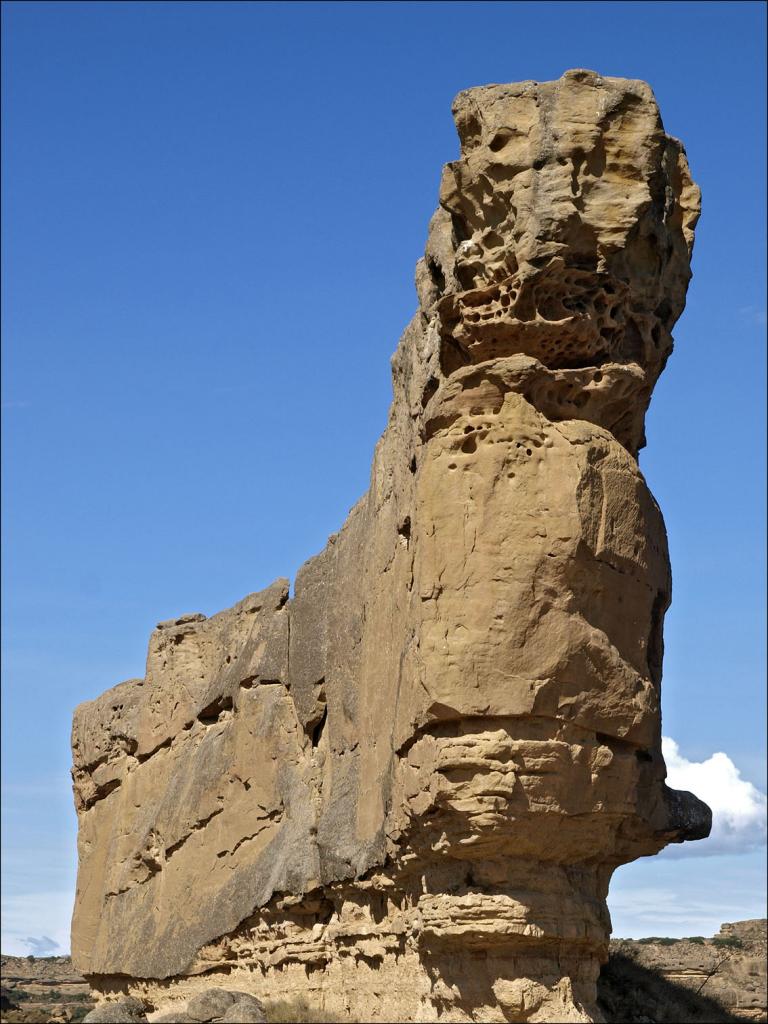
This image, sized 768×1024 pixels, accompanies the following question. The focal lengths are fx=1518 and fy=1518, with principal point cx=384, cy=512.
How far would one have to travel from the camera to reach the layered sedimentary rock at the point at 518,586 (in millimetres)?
11750

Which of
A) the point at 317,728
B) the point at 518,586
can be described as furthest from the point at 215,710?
the point at 518,586

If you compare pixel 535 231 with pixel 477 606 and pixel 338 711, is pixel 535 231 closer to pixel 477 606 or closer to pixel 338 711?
pixel 477 606

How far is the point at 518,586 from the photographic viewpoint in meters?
11.7

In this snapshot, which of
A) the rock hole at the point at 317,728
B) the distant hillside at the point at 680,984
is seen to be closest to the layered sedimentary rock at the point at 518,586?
Answer: the rock hole at the point at 317,728

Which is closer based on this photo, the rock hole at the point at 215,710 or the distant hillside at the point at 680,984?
the distant hillside at the point at 680,984

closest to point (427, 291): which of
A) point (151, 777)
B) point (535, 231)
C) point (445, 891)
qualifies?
Result: point (535, 231)

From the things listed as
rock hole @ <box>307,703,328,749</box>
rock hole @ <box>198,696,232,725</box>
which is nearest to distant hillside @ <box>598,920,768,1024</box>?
rock hole @ <box>307,703,328,749</box>

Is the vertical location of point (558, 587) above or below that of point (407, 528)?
below

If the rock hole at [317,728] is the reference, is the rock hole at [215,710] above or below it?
above

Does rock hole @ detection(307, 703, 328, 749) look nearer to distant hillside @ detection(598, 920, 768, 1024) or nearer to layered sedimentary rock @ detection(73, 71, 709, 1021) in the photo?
layered sedimentary rock @ detection(73, 71, 709, 1021)

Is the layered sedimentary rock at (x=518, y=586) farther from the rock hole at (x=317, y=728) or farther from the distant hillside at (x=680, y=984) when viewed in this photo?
the distant hillside at (x=680, y=984)

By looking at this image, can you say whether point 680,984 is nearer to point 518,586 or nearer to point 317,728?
point 317,728

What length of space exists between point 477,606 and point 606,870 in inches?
118

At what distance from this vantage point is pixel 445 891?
1213cm
